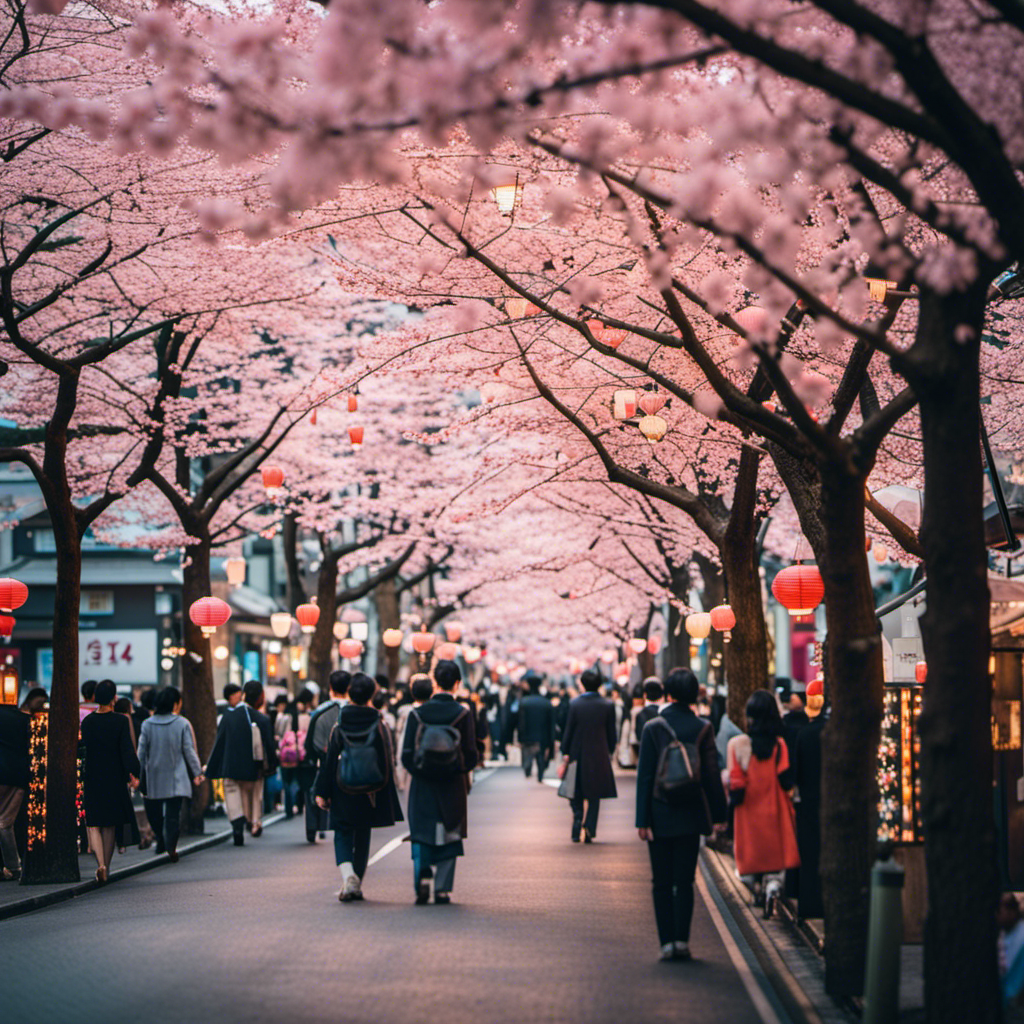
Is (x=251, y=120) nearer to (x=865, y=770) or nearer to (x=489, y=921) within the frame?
(x=865, y=770)

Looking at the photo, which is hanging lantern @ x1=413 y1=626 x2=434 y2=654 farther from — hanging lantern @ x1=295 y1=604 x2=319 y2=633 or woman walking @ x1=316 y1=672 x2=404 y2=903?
woman walking @ x1=316 y1=672 x2=404 y2=903

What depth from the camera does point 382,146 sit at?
5.84 meters

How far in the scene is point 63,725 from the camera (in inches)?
562

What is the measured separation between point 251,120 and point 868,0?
3069 millimetres

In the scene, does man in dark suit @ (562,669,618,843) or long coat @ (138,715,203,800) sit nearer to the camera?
long coat @ (138,715,203,800)

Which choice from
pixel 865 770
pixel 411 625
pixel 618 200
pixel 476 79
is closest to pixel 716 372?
pixel 618 200

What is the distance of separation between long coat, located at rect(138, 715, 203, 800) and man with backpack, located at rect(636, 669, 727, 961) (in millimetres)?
7326

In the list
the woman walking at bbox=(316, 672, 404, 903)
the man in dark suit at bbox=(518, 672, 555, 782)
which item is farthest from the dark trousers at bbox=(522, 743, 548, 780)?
the woman walking at bbox=(316, 672, 404, 903)

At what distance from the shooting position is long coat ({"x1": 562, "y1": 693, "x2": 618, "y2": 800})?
1773cm

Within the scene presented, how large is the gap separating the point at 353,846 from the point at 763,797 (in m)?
3.96

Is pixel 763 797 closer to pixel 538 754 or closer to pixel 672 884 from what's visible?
pixel 672 884

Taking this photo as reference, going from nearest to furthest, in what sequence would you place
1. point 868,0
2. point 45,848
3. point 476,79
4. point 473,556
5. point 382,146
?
point 476,79 < point 382,146 < point 868,0 < point 45,848 < point 473,556

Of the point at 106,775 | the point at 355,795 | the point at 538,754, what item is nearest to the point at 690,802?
the point at 355,795

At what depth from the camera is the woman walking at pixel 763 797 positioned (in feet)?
34.5
